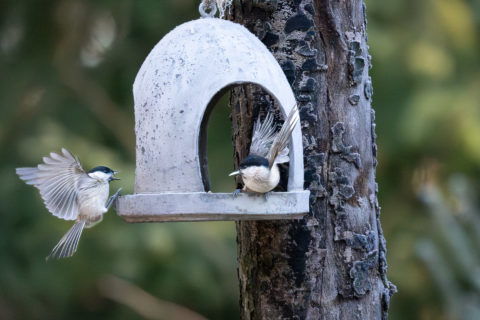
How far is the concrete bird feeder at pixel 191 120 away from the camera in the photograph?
7.12 feet

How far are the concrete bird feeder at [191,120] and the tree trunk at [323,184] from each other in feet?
0.66

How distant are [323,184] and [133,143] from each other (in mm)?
3515

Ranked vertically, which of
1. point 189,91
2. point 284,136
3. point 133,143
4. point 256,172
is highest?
point 133,143

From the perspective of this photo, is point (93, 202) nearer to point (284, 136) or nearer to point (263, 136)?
point (263, 136)

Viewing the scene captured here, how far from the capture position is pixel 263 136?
2492mm

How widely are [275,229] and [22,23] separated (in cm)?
386

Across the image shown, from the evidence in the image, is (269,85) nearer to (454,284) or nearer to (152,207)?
(152,207)

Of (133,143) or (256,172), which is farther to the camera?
(133,143)

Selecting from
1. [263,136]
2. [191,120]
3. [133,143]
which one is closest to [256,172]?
[191,120]

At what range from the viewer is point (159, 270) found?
5.16 meters

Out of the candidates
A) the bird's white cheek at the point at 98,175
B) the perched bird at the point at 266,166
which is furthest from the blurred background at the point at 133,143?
the perched bird at the point at 266,166

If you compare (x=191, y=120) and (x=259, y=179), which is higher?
(x=191, y=120)

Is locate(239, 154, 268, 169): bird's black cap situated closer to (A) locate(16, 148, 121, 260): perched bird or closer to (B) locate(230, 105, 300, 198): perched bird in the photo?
(B) locate(230, 105, 300, 198): perched bird

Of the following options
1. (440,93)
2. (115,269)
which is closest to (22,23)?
(115,269)
